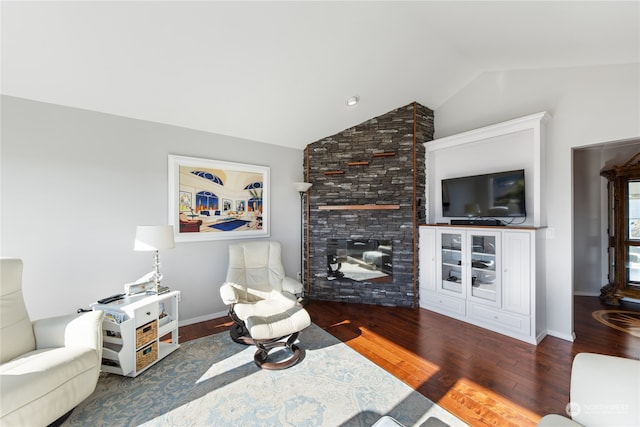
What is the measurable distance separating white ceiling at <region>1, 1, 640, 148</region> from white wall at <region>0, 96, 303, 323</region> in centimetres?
22

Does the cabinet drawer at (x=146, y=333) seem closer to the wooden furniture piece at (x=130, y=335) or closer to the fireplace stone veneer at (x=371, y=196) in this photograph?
the wooden furniture piece at (x=130, y=335)

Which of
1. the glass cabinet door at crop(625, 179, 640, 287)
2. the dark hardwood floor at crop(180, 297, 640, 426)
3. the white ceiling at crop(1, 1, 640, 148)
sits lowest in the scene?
the dark hardwood floor at crop(180, 297, 640, 426)

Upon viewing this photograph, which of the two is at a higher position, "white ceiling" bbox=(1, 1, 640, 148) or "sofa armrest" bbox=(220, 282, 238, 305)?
"white ceiling" bbox=(1, 1, 640, 148)

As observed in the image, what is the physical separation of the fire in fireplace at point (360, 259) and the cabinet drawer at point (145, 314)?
2.30 meters

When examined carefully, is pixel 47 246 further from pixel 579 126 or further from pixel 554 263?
pixel 579 126

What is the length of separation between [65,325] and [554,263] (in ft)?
14.7

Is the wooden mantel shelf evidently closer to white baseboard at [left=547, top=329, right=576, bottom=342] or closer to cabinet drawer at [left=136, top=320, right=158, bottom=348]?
white baseboard at [left=547, top=329, right=576, bottom=342]

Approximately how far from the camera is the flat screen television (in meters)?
2.85

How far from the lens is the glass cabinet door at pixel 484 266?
2873mm

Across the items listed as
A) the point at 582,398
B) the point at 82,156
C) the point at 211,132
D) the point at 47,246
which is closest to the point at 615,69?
the point at 582,398

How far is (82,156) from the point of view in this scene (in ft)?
7.78

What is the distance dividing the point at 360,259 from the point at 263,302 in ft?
5.52

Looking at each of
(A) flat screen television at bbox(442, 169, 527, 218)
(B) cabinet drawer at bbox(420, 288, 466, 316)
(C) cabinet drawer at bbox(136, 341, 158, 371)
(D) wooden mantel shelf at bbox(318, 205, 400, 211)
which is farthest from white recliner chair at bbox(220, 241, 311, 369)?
(A) flat screen television at bbox(442, 169, 527, 218)

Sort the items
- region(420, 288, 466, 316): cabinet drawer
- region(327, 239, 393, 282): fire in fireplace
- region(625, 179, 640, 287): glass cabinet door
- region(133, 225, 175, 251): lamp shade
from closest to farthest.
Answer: region(133, 225, 175, 251): lamp shade < region(420, 288, 466, 316): cabinet drawer < region(625, 179, 640, 287): glass cabinet door < region(327, 239, 393, 282): fire in fireplace
